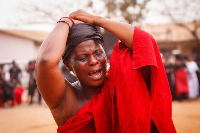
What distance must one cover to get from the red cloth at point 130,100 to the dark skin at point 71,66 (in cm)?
11

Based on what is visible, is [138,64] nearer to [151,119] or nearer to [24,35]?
[151,119]

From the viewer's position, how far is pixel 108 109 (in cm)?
188

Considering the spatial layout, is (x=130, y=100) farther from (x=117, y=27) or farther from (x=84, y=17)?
(x=84, y=17)

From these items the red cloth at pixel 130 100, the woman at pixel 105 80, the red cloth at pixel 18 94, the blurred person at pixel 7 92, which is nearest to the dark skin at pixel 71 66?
the woman at pixel 105 80

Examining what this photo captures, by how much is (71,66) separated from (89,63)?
0.84 feet

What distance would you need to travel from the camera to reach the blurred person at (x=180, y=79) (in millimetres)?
10219

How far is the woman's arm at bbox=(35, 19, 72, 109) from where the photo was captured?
172cm

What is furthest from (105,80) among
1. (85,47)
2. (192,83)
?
(192,83)

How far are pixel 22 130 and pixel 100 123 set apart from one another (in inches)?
220

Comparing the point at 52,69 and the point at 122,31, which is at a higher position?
the point at 122,31

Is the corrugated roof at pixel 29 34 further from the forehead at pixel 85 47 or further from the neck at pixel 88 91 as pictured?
the forehead at pixel 85 47

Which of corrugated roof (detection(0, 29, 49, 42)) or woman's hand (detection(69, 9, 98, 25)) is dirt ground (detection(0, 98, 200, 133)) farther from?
corrugated roof (detection(0, 29, 49, 42))

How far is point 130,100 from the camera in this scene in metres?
1.70

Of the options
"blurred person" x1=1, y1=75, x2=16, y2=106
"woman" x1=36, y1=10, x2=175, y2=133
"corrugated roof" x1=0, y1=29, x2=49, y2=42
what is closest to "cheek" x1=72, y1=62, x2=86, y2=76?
"woman" x1=36, y1=10, x2=175, y2=133
